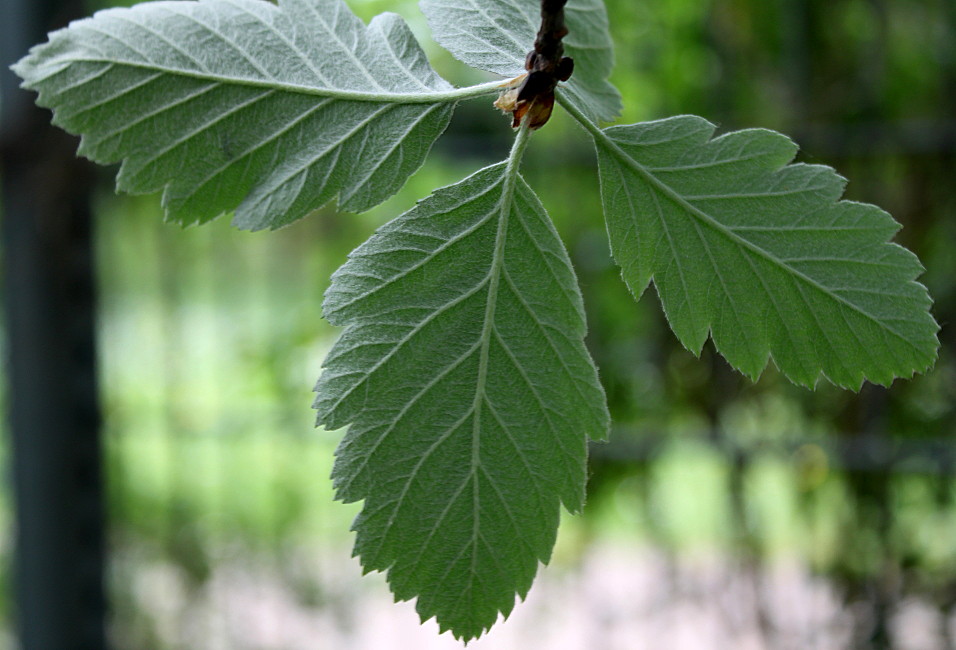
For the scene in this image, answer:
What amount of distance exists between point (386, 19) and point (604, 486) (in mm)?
1384

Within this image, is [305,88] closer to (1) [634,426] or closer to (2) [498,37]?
(2) [498,37]

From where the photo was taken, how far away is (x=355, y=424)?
0.20 meters

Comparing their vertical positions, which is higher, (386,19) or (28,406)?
(386,19)

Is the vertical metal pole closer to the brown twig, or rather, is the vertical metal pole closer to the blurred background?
the blurred background

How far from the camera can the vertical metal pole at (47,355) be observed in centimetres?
147

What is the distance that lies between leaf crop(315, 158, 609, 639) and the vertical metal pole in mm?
1379

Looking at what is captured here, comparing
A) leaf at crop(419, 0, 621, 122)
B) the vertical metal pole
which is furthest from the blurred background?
leaf at crop(419, 0, 621, 122)

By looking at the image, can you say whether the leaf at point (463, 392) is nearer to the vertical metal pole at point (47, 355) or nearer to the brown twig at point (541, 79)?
the brown twig at point (541, 79)

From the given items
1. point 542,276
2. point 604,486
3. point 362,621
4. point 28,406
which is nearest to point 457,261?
point 542,276

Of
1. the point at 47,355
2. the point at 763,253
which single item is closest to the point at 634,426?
the point at 47,355

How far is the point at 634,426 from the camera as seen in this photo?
4.92ft

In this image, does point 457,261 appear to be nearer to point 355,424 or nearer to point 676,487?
point 355,424

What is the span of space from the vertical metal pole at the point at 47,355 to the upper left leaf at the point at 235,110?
1.33 metres

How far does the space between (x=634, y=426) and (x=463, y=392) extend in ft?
4.39
